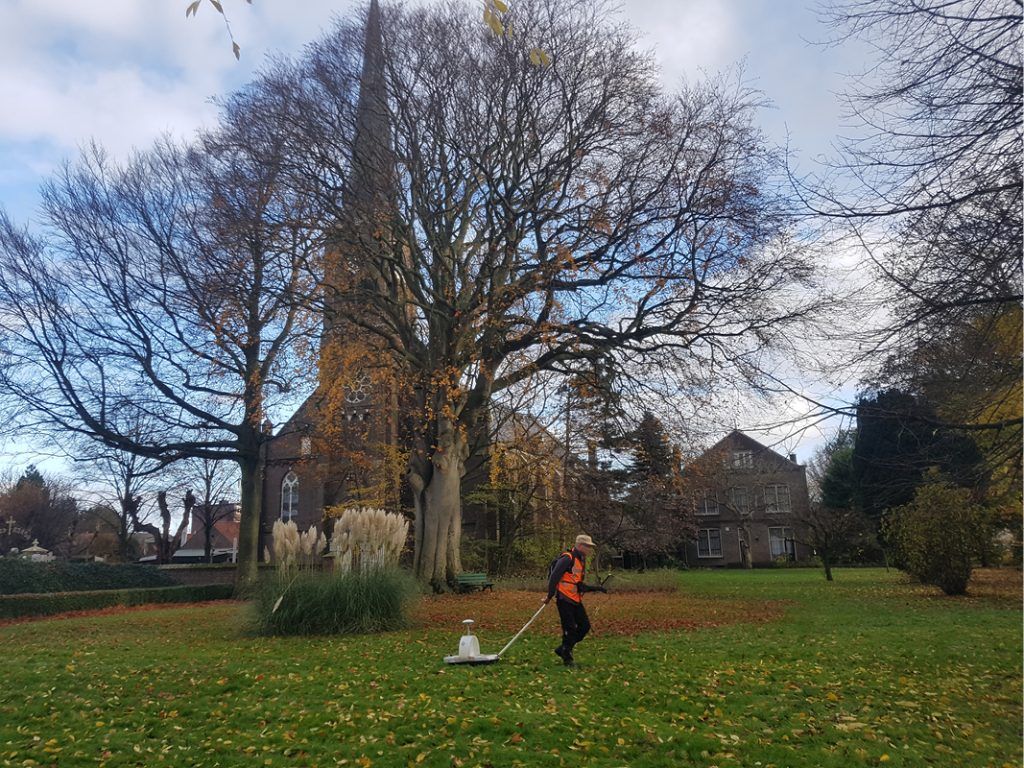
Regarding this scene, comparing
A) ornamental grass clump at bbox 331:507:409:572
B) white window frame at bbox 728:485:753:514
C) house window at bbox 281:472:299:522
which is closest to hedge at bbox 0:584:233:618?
ornamental grass clump at bbox 331:507:409:572

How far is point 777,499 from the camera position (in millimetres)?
50969

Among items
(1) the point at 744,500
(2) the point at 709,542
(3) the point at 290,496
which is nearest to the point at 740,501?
(1) the point at 744,500

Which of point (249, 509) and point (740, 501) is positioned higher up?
point (740, 501)

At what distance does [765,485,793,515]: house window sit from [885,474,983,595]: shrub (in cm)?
3303

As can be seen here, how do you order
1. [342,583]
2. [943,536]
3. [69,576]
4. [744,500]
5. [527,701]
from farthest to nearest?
[744,500], [69,576], [943,536], [342,583], [527,701]

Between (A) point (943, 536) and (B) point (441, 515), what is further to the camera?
(B) point (441, 515)

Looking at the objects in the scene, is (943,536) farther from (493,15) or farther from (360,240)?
(493,15)

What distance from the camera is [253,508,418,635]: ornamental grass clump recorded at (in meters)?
11.5

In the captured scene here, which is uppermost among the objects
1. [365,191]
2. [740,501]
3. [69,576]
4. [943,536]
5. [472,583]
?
[365,191]

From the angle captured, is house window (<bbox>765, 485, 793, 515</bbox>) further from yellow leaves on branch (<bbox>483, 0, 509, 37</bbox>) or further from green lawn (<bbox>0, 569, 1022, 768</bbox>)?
yellow leaves on branch (<bbox>483, 0, 509, 37</bbox>)

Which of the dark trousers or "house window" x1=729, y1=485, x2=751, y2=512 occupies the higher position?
"house window" x1=729, y1=485, x2=751, y2=512

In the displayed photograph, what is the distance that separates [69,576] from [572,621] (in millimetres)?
22330

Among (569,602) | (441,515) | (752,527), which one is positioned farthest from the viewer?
(752,527)

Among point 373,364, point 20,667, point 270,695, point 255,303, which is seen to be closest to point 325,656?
point 270,695
